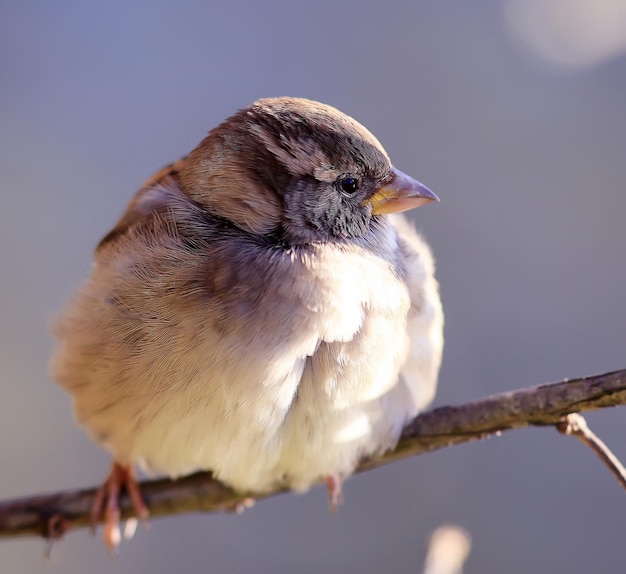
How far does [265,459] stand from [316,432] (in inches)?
4.4

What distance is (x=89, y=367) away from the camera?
1569mm

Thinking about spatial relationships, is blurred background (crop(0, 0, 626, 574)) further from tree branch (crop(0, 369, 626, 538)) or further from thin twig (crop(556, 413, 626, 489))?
thin twig (crop(556, 413, 626, 489))

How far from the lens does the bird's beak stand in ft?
5.11

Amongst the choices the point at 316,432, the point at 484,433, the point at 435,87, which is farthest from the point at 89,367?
the point at 435,87

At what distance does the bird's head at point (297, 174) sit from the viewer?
4.78 ft

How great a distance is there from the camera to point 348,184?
1.52m

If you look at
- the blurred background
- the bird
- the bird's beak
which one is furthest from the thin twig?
the blurred background

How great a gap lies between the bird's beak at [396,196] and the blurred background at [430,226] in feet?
3.61

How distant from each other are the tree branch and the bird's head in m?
0.42

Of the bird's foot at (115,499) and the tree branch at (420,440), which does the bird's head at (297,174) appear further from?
the bird's foot at (115,499)

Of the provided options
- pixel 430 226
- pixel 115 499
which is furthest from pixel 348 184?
pixel 430 226

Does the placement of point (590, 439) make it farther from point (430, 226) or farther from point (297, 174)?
point (430, 226)

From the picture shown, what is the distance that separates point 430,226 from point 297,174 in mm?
1361

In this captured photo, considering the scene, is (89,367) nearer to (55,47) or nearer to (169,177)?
(169,177)
